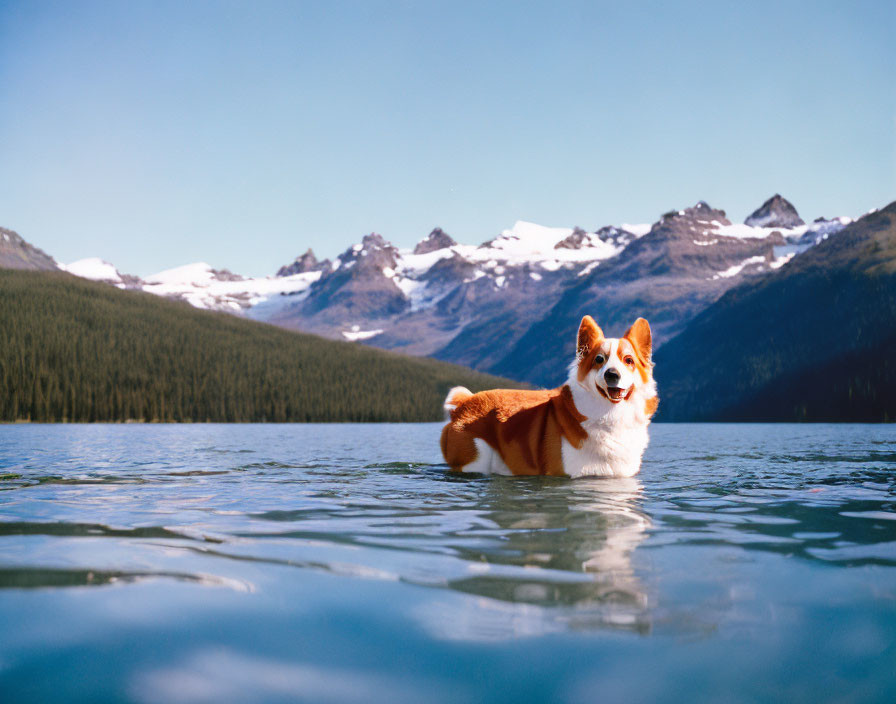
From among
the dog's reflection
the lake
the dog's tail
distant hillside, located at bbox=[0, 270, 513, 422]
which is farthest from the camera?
distant hillside, located at bbox=[0, 270, 513, 422]

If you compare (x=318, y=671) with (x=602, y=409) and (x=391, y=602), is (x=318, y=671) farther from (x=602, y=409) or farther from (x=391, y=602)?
(x=602, y=409)

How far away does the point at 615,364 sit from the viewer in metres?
11.2

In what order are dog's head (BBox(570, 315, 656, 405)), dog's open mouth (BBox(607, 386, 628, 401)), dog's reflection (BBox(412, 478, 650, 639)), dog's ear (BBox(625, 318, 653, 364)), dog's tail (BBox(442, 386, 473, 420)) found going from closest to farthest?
1. dog's reflection (BBox(412, 478, 650, 639))
2. dog's head (BBox(570, 315, 656, 405))
3. dog's open mouth (BBox(607, 386, 628, 401))
4. dog's ear (BBox(625, 318, 653, 364))
5. dog's tail (BBox(442, 386, 473, 420))

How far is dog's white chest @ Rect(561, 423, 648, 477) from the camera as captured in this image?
1194 cm

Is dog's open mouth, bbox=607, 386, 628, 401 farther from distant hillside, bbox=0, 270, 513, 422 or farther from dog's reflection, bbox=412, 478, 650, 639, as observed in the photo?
distant hillside, bbox=0, 270, 513, 422

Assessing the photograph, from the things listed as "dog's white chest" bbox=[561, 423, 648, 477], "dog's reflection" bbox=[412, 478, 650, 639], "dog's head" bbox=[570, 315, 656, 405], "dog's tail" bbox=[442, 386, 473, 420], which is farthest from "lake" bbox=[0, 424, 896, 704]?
"dog's tail" bbox=[442, 386, 473, 420]

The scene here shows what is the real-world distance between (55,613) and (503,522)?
175 inches

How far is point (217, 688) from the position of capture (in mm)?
3391

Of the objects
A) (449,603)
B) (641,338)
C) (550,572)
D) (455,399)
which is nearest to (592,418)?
(641,338)

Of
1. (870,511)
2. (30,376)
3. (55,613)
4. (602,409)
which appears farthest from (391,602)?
(30,376)

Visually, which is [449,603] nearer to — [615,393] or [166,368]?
[615,393]

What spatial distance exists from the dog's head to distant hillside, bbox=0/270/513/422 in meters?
126

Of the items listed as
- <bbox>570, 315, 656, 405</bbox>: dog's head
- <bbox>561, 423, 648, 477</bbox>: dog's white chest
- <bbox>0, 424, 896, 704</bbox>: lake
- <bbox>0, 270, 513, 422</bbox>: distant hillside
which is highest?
<bbox>0, 270, 513, 422</bbox>: distant hillside

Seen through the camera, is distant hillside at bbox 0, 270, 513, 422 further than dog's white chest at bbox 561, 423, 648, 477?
Yes
